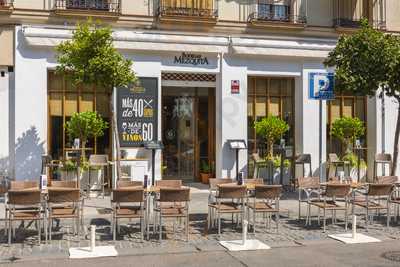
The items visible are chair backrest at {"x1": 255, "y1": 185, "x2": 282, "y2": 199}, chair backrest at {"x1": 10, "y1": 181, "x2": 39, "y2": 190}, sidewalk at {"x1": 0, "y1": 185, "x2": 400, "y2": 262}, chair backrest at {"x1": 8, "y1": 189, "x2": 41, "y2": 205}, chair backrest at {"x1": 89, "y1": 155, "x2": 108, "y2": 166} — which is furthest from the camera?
chair backrest at {"x1": 89, "y1": 155, "x2": 108, "y2": 166}

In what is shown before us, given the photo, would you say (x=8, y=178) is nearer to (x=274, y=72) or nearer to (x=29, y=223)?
(x=29, y=223)

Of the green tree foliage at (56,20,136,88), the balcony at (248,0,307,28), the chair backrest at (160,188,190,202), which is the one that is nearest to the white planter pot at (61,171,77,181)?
the green tree foliage at (56,20,136,88)

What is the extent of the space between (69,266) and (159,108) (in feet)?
29.9

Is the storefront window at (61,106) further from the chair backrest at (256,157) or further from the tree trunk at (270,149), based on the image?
the tree trunk at (270,149)

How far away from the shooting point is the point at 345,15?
746 inches

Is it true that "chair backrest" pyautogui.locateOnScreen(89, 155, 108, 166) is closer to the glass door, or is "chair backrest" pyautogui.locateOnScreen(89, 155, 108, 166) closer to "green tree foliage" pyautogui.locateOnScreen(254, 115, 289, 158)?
the glass door

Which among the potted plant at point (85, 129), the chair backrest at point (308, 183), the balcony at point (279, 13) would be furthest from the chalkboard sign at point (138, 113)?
the chair backrest at point (308, 183)

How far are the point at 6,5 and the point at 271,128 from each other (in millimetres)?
8088

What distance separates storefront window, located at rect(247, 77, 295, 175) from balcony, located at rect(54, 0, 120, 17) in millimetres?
4759

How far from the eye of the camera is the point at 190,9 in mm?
17516

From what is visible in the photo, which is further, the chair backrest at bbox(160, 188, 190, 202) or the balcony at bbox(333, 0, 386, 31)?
the balcony at bbox(333, 0, 386, 31)

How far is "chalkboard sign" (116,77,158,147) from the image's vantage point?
55.6ft

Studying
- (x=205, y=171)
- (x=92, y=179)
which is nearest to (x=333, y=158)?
(x=205, y=171)

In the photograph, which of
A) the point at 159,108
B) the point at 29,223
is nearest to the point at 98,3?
the point at 159,108
